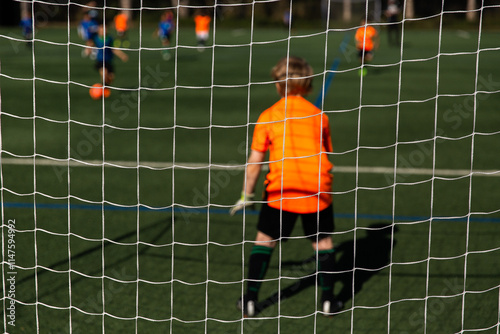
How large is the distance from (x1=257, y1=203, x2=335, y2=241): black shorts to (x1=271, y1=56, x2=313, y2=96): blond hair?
2.50 ft

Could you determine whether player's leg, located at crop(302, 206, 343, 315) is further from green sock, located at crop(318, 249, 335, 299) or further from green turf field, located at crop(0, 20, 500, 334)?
green turf field, located at crop(0, 20, 500, 334)

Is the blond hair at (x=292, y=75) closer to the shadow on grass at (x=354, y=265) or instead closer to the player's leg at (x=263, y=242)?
the player's leg at (x=263, y=242)

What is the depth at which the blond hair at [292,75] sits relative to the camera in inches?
151

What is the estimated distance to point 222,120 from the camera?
10.9 m

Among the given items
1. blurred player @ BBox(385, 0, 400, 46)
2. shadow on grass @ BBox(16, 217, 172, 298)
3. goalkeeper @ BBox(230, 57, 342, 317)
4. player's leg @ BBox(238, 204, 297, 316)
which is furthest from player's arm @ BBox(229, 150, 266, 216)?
blurred player @ BBox(385, 0, 400, 46)

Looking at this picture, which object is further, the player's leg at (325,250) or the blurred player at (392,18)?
the blurred player at (392,18)

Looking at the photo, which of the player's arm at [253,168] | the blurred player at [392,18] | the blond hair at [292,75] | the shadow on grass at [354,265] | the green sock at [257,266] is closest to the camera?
the blond hair at [292,75]

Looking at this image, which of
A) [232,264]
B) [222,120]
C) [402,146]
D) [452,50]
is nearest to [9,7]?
[452,50]

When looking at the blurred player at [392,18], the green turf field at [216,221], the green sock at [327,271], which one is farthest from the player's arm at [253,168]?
the blurred player at [392,18]

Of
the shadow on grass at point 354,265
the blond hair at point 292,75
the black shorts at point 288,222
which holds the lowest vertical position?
the shadow on grass at point 354,265

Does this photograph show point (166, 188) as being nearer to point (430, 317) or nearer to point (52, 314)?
point (52, 314)

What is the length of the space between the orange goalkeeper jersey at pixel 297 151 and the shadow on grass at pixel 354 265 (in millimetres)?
528

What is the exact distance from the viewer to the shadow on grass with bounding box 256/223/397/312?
14.5ft

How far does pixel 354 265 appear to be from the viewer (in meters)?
4.09
